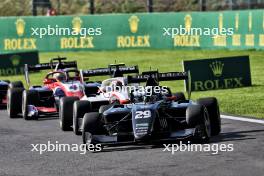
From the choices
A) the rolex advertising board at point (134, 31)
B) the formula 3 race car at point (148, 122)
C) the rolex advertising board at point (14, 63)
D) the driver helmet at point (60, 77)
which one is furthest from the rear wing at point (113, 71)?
the rolex advertising board at point (134, 31)

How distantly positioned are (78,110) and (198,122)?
302cm

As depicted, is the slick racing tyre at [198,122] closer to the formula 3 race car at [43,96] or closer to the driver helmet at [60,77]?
the formula 3 race car at [43,96]

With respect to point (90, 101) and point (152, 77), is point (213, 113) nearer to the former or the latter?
A: point (152, 77)

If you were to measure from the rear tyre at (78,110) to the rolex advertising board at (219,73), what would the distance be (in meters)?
8.56

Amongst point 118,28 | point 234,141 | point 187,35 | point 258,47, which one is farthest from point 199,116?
point 118,28

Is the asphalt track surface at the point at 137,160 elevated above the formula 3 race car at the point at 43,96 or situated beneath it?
situated beneath

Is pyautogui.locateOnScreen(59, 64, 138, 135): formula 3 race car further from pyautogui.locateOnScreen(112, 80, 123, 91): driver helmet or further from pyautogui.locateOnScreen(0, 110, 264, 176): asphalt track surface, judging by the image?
pyautogui.locateOnScreen(0, 110, 264, 176): asphalt track surface

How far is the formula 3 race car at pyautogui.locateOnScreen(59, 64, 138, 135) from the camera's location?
56.6 ft

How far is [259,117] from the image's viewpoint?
63.8 ft

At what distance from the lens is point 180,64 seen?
35.4 m

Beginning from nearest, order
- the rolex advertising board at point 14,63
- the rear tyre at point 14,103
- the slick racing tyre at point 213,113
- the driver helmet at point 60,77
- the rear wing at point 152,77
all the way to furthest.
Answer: the slick racing tyre at point 213,113
the rear wing at point 152,77
the rear tyre at point 14,103
the driver helmet at point 60,77
the rolex advertising board at point 14,63

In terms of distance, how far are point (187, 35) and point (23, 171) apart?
89.0ft

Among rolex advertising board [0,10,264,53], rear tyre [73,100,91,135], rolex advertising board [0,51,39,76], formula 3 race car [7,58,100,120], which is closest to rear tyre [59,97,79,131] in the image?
rear tyre [73,100,91,135]

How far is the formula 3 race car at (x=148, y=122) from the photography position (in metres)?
14.9
